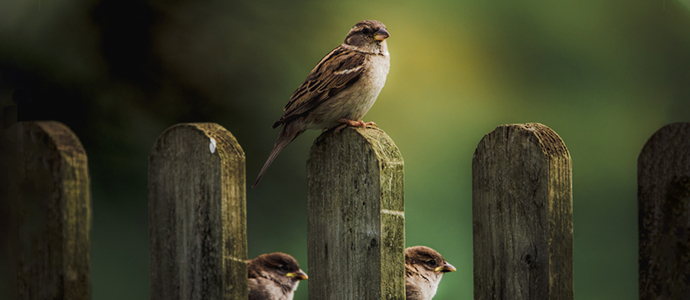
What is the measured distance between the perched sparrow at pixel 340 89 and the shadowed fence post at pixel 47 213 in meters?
0.79

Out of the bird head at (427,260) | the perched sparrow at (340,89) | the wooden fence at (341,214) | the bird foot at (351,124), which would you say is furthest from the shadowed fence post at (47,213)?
the bird head at (427,260)

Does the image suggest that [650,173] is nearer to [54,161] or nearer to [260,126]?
[54,161]

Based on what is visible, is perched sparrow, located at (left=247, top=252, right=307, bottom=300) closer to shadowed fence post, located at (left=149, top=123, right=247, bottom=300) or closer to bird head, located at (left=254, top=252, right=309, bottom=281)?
bird head, located at (left=254, top=252, right=309, bottom=281)

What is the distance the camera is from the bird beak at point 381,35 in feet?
9.14

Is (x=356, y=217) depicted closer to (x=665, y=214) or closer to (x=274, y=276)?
(x=665, y=214)

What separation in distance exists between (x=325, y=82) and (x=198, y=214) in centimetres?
92

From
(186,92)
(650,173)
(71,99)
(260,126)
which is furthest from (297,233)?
(650,173)

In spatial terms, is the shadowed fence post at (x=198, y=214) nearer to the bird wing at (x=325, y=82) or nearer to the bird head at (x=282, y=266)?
the bird wing at (x=325, y=82)

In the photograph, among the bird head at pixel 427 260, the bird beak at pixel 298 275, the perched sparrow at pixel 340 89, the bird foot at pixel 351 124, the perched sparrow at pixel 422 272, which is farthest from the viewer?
the bird beak at pixel 298 275

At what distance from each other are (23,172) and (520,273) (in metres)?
1.90

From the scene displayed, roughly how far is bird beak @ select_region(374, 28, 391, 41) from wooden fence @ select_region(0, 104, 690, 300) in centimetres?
95

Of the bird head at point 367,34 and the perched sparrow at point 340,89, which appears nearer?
the perched sparrow at point 340,89

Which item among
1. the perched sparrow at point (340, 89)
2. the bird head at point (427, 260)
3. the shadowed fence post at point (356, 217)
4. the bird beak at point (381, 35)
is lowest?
the bird head at point (427, 260)

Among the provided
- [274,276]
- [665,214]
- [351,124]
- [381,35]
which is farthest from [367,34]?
[274,276]
